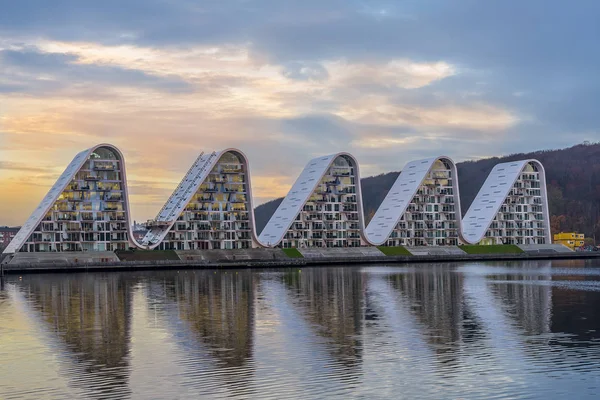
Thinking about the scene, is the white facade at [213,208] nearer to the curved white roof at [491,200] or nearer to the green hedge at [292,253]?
the green hedge at [292,253]

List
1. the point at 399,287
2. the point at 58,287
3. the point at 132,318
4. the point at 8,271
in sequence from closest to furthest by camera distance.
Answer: the point at 132,318
the point at 399,287
the point at 58,287
the point at 8,271

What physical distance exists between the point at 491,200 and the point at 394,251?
24.0 metres

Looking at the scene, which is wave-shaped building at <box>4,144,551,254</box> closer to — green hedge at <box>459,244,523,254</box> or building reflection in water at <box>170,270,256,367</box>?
green hedge at <box>459,244,523,254</box>

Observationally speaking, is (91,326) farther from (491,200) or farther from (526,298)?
(491,200)

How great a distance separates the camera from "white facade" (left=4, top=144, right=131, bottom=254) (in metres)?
121

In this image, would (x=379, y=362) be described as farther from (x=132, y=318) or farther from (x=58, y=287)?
(x=58, y=287)

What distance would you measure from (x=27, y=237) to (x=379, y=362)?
93.7 m

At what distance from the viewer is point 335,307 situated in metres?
52.5

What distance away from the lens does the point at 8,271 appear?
4048 inches

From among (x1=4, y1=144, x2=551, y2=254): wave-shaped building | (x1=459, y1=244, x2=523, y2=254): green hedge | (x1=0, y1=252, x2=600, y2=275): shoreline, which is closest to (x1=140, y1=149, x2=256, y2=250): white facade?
(x1=4, y1=144, x2=551, y2=254): wave-shaped building

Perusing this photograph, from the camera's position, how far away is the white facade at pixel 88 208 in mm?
121188

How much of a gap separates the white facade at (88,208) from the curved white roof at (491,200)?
56473 mm

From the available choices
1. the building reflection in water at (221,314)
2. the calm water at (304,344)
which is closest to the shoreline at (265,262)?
the building reflection in water at (221,314)

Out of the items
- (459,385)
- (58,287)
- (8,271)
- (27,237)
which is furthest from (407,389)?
(27,237)
